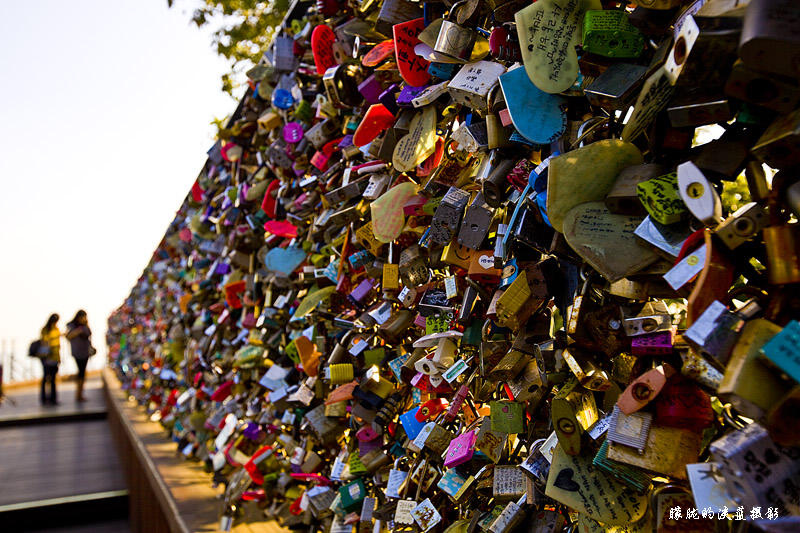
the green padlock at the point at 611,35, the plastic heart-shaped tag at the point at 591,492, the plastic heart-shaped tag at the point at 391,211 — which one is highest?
the green padlock at the point at 611,35

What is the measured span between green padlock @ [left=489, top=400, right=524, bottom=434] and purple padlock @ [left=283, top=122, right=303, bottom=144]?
1.42m

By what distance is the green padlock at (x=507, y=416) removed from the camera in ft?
3.33

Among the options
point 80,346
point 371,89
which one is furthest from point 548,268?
point 80,346

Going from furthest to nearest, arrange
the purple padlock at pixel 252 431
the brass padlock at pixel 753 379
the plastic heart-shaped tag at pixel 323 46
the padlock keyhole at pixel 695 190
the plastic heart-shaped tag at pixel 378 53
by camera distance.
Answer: the purple padlock at pixel 252 431 → the plastic heart-shaped tag at pixel 323 46 → the plastic heart-shaped tag at pixel 378 53 → the padlock keyhole at pixel 695 190 → the brass padlock at pixel 753 379

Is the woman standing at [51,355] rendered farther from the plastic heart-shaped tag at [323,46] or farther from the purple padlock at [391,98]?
the purple padlock at [391,98]

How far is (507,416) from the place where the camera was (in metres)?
1.02

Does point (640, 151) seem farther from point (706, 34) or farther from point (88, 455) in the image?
point (88, 455)

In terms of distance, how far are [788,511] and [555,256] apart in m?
0.45

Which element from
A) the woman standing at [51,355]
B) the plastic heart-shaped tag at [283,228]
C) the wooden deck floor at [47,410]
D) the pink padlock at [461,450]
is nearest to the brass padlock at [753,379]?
the pink padlock at [461,450]

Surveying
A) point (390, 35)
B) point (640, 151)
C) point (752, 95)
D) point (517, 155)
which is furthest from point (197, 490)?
point (752, 95)

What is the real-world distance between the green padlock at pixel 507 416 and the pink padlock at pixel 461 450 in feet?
0.35

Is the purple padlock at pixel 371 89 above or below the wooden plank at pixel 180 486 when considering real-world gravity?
above

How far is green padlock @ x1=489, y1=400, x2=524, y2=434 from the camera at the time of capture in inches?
39.9

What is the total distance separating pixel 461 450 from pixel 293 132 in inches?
55.6
